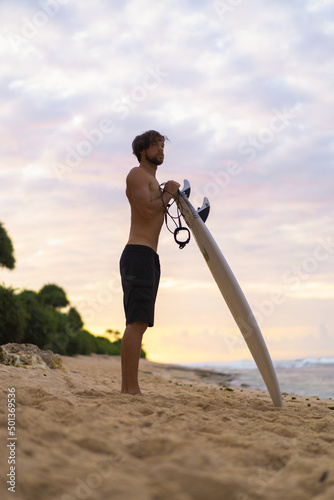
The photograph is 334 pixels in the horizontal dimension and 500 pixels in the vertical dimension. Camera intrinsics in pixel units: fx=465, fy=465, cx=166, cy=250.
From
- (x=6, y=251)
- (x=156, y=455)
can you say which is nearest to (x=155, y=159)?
(x=156, y=455)

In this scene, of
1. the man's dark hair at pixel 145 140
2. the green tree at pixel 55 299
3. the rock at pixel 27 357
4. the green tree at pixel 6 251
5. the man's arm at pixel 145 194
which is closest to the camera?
the man's arm at pixel 145 194

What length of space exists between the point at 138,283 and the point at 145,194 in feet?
2.56

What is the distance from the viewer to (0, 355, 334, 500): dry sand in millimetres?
1744

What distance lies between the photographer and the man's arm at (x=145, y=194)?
406 cm

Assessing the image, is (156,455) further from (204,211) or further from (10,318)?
(10,318)

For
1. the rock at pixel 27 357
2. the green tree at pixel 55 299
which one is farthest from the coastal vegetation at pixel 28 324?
the green tree at pixel 55 299

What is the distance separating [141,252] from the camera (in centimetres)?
405

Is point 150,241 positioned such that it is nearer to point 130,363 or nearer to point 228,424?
point 130,363

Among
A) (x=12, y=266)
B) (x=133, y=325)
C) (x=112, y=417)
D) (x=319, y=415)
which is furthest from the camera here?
(x=12, y=266)

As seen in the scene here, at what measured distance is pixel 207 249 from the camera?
4.24 metres

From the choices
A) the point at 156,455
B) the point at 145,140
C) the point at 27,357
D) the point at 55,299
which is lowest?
the point at 156,455

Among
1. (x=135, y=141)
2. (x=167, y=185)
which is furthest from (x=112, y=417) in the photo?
(x=135, y=141)

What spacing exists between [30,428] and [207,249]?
238 cm

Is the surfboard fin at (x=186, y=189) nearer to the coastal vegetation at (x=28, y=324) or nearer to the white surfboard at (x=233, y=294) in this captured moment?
the white surfboard at (x=233, y=294)
